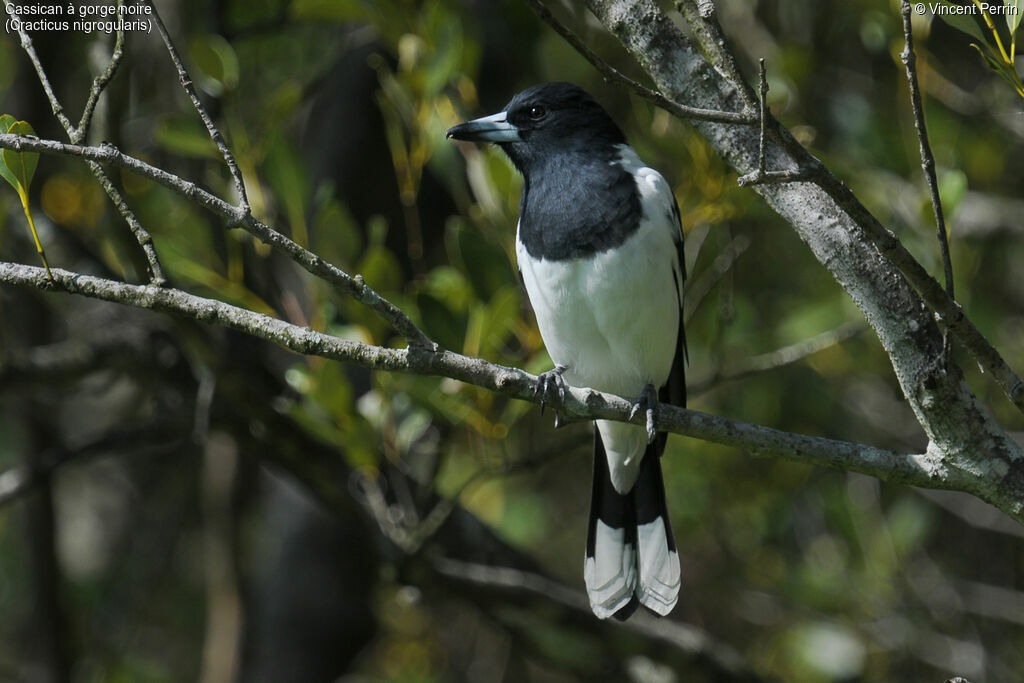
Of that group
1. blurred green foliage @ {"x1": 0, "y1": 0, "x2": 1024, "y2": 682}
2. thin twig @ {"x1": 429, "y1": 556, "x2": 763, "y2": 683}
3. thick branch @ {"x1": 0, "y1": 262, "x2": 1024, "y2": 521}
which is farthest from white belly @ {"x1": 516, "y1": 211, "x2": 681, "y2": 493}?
thick branch @ {"x1": 0, "y1": 262, "x2": 1024, "y2": 521}

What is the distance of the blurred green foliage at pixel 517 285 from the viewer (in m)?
3.13

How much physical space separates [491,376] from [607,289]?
0.95 metres

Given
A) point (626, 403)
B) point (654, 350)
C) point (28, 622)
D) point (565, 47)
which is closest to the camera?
point (626, 403)

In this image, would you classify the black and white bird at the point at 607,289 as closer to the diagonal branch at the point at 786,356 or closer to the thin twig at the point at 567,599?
the diagonal branch at the point at 786,356

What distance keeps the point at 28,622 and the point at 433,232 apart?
2.21 metres

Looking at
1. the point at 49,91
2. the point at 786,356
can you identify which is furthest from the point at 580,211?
the point at 49,91

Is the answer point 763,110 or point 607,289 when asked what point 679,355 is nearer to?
point 607,289

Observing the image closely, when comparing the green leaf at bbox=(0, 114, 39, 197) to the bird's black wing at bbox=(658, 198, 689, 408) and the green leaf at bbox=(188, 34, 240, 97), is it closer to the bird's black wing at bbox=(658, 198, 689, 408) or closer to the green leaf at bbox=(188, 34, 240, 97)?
the green leaf at bbox=(188, 34, 240, 97)

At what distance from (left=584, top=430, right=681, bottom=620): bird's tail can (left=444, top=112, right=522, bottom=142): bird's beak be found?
978mm

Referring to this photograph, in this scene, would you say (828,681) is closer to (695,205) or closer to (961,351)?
(961,351)

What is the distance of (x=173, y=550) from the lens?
609 cm

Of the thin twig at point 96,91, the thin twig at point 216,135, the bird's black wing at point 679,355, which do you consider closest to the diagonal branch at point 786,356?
the bird's black wing at point 679,355

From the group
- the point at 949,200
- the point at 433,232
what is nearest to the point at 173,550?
the point at 433,232

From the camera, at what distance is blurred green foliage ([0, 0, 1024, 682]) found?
3.13 metres
